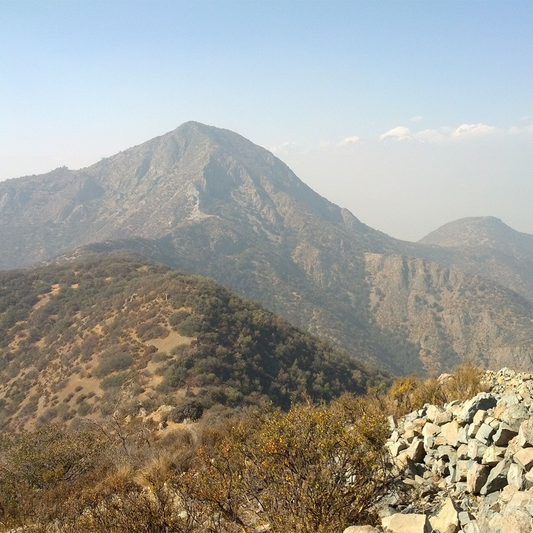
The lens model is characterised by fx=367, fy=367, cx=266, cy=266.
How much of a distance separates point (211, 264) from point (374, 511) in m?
156

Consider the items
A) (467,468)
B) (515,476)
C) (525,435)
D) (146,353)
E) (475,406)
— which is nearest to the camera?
(515,476)

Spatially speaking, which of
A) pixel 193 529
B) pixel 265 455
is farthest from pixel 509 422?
pixel 193 529

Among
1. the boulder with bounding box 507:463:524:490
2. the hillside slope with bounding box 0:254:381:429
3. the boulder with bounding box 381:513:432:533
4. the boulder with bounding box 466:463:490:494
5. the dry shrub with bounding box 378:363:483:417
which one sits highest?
the boulder with bounding box 507:463:524:490

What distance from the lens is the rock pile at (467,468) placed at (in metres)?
4.44

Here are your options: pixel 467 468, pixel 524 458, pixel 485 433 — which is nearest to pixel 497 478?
pixel 524 458

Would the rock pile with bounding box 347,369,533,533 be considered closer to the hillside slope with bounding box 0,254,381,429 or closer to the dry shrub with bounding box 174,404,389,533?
the dry shrub with bounding box 174,404,389,533

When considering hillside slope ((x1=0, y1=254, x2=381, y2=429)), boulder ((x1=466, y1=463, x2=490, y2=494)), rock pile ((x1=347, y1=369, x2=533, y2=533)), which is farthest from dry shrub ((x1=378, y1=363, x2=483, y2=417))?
hillside slope ((x1=0, y1=254, x2=381, y2=429))

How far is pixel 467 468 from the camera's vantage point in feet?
20.1

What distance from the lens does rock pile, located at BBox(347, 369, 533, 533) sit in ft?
14.6

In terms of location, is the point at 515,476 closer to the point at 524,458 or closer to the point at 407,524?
the point at 524,458

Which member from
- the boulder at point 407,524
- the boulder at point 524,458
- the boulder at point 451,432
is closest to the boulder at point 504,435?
the boulder at point 524,458

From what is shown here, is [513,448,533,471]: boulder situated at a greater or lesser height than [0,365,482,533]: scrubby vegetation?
greater

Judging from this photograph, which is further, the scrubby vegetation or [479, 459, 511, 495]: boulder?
[479, 459, 511, 495]: boulder

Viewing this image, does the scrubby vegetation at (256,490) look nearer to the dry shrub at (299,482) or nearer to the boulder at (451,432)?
the dry shrub at (299,482)
